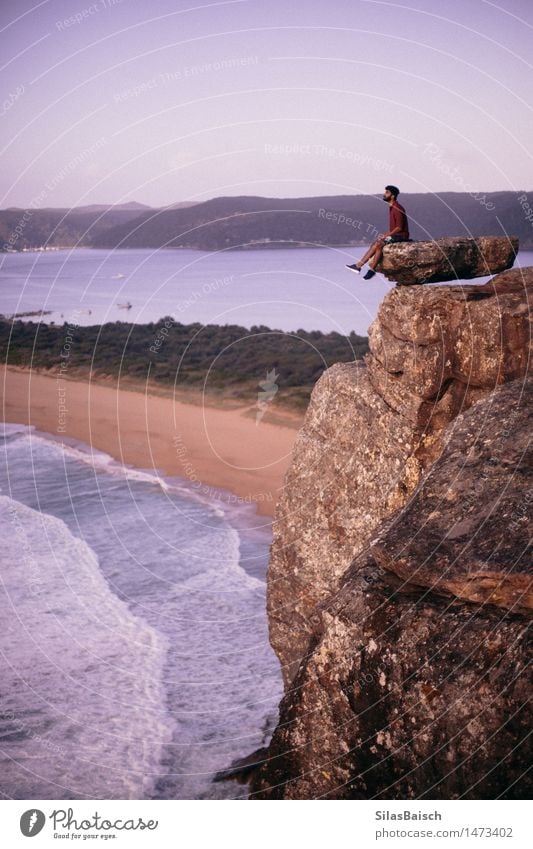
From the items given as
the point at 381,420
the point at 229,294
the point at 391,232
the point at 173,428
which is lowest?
the point at 173,428

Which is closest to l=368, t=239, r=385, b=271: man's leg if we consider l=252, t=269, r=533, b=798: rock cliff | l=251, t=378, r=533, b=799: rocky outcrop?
l=252, t=269, r=533, b=798: rock cliff

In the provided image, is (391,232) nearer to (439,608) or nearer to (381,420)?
(381,420)

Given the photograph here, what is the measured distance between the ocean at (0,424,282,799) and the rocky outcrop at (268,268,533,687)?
1955 millimetres

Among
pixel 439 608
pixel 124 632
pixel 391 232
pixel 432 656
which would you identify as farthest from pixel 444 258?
pixel 124 632

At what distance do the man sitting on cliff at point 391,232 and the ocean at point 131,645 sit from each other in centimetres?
711

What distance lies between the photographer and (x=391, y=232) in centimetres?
1130

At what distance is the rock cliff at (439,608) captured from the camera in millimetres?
6449

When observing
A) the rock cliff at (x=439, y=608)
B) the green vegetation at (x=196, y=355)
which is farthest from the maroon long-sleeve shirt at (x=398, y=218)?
the green vegetation at (x=196, y=355)

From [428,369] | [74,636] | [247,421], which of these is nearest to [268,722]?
[74,636]

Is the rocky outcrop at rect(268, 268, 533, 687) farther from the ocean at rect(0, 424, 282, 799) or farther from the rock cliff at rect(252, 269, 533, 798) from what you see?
the ocean at rect(0, 424, 282, 799)

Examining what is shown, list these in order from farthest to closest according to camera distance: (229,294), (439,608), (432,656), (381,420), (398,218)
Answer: (229,294) < (398,218) < (381,420) < (439,608) < (432,656)

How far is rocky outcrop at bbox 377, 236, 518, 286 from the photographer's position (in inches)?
426

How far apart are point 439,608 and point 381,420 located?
4.55 m
